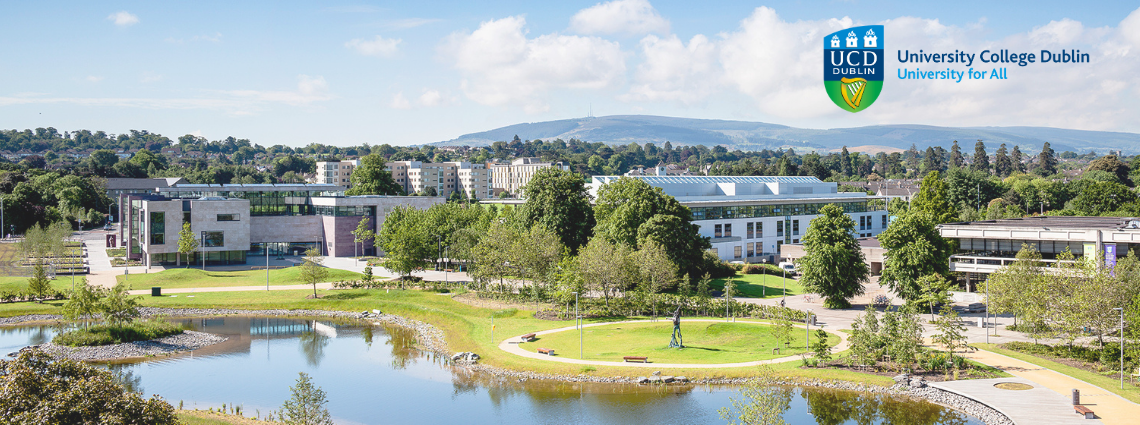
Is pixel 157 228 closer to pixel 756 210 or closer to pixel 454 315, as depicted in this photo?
pixel 454 315

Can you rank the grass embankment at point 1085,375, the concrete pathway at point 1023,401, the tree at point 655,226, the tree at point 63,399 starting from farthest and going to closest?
the tree at point 655,226 → the grass embankment at point 1085,375 → the concrete pathway at point 1023,401 → the tree at point 63,399

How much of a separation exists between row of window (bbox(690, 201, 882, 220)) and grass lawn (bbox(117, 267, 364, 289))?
34899 millimetres

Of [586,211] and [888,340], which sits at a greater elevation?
[586,211]

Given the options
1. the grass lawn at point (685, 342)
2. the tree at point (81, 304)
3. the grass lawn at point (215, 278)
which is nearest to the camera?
the grass lawn at point (685, 342)

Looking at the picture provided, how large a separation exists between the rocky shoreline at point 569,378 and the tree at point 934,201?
47.8 metres

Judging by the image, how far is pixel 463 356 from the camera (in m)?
43.3

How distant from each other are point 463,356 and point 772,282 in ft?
110

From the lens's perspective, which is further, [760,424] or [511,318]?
[511,318]

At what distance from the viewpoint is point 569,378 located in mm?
37438

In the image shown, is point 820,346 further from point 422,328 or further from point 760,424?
point 422,328

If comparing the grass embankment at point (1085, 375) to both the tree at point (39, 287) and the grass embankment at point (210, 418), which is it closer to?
the grass embankment at point (210, 418)

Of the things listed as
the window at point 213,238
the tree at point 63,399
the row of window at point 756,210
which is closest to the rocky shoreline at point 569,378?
the tree at point 63,399

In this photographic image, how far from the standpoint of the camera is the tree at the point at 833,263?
172ft

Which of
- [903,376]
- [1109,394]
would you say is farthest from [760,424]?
[1109,394]
